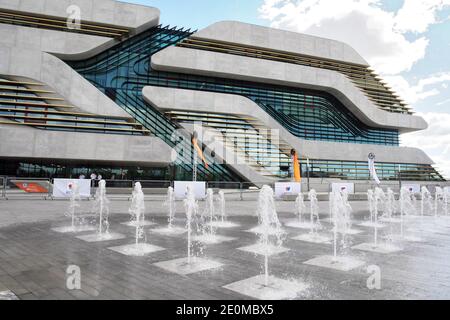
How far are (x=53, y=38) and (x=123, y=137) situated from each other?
13.0 metres

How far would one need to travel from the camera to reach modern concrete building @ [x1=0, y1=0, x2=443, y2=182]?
30562mm

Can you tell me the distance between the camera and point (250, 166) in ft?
122

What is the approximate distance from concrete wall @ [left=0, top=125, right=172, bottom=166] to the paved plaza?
76.0 ft

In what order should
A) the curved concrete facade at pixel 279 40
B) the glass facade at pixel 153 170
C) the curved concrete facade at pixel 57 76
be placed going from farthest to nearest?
the curved concrete facade at pixel 279 40
the glass facade at pixel 153 170
the curved concrete facade at pixel 57 76

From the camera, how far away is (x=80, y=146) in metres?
30.5

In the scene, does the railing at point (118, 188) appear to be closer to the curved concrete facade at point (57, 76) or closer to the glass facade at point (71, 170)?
the glass facade at point (71, 170)

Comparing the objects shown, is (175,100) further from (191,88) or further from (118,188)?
(118,188)

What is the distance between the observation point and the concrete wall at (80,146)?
2838cm

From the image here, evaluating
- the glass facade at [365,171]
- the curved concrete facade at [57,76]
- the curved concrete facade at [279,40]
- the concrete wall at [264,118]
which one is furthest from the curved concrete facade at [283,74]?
the curved concrete facade at [57,76]

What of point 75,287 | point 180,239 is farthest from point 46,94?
point 75,287

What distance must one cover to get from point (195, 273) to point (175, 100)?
31.9 meters

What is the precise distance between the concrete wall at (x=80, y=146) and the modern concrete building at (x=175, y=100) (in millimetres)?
97

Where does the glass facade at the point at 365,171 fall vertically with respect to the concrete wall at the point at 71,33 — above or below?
below
